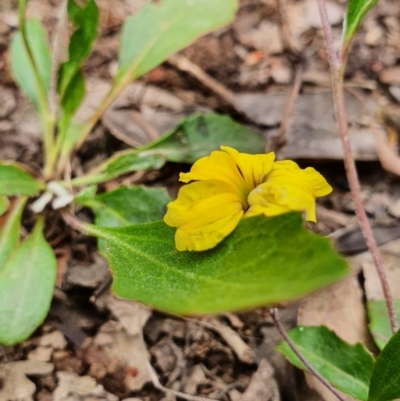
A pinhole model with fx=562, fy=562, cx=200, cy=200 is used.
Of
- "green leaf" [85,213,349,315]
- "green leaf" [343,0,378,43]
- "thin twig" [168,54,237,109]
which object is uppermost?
"green leaf" [343,0,378,43]

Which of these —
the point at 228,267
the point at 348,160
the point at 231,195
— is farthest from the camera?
the point at 348,160

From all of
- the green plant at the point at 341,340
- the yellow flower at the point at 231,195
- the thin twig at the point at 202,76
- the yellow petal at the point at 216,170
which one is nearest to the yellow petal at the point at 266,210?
the yellow flower at the point at 231,195

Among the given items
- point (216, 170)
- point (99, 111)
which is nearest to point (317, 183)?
point (216, 170)

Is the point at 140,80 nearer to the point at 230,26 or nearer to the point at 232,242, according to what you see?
the point at 230,26

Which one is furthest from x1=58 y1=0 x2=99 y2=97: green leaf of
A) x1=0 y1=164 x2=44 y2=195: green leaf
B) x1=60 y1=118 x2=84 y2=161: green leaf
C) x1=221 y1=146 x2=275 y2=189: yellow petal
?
x1=221 y1=146 x2=275 y2=189: yellow petal

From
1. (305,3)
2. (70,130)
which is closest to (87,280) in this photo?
(70,130)

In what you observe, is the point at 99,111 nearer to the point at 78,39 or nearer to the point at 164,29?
the point at 78,39

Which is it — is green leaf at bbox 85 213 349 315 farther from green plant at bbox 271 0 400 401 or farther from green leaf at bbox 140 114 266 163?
green leaf at bbox 140 114 266 163
